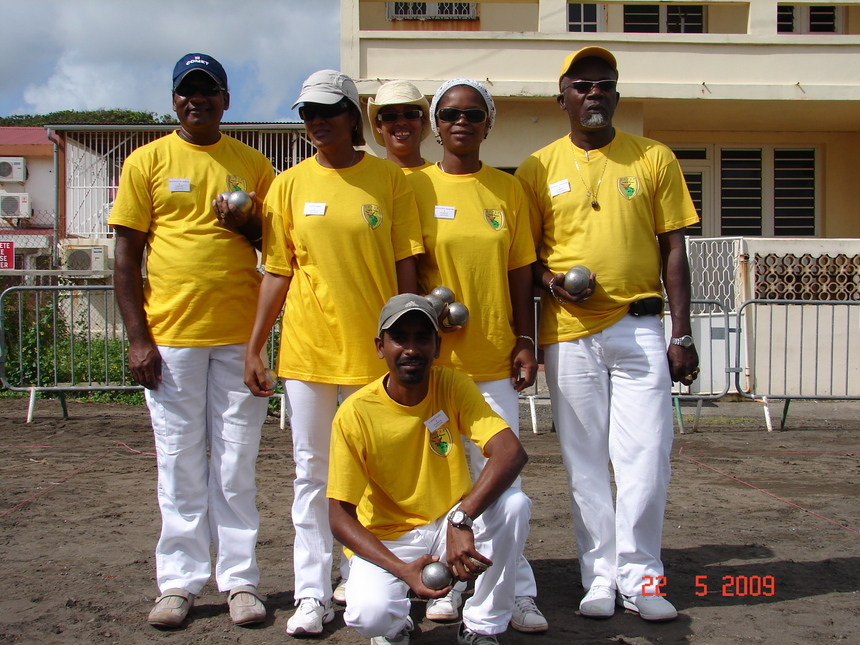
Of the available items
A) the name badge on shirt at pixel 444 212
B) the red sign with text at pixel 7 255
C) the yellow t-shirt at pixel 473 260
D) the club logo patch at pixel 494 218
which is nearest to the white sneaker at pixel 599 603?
the yellow t-shirt at pixel 473 260

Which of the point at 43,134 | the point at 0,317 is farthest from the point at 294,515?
the point at 43,134

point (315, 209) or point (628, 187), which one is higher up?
point (628, 187)

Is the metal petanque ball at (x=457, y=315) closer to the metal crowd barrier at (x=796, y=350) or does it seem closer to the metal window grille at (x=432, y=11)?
the metal crowd barrier at (x=796, y=350)

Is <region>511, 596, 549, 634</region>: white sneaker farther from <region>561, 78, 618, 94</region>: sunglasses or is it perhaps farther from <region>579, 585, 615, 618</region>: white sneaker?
<region>561, 78, 618, 94</region>: sunglasses

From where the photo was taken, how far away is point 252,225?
3604 millimetres

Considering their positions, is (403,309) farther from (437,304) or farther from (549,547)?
(549,547)

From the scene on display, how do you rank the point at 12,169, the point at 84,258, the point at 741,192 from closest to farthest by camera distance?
the point at 741,192, the point at 84,258, the point at 12,169

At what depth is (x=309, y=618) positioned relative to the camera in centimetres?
334

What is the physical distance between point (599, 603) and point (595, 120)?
2.24 meters

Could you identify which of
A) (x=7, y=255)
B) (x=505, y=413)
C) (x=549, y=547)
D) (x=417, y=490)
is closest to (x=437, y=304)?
(x=505, y=413)

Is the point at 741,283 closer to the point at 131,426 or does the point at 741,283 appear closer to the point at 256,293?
the point at 131,426

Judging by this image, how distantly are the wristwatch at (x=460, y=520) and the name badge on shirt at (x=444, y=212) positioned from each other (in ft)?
4.46

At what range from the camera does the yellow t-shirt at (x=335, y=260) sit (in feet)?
11.3

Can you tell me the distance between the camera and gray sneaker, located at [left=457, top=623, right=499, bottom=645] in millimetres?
3107
